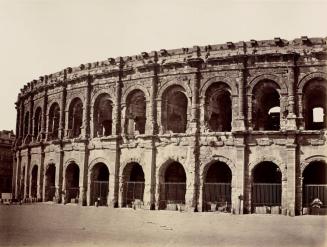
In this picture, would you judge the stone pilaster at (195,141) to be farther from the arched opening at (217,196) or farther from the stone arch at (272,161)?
the stone arch at (272,161)

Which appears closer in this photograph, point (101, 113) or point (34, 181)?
point (101, 113)

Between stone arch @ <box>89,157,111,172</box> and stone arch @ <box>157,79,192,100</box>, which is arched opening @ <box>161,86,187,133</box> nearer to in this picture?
stone arch @ <box>157,79,192,100</box>

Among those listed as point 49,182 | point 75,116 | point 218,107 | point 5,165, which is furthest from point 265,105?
point 5,165

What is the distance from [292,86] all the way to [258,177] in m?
4.82

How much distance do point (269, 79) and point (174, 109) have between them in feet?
16.6

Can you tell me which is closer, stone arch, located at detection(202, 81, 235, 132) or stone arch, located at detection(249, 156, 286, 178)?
stone arch, located at detection(249, 156, 286, 178)

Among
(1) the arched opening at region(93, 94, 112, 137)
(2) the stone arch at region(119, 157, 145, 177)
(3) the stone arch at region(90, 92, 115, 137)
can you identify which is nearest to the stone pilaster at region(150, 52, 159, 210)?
(2) the stone arch at region(119, 157, 145, 177)

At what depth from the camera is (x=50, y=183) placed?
25.8m

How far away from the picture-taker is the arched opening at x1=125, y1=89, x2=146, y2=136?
22.1 metres

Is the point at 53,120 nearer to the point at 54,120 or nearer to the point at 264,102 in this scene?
the point at 54,120

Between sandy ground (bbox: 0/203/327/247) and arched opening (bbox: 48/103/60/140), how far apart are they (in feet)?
23.6

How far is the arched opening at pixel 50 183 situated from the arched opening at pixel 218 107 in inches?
400

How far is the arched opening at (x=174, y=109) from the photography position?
69.5ft

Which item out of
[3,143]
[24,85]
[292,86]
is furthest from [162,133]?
[3,143]
